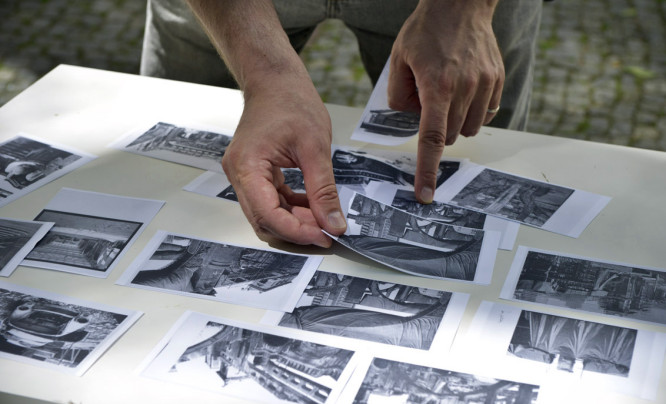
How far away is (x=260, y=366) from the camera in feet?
3.29

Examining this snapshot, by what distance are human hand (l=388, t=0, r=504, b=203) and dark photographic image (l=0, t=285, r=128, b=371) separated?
59 centimetres

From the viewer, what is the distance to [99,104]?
171cm

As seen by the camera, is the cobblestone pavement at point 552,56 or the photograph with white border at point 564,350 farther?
the cobblestone pavement at point 552,56

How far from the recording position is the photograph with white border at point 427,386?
3.12 feet

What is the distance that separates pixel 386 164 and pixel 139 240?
487 millimetres

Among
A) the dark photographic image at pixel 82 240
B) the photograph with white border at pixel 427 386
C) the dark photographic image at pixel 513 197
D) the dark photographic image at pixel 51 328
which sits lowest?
the dark photographic image at pixel 51 328

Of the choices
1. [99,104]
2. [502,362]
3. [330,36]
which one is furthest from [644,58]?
[502,362]

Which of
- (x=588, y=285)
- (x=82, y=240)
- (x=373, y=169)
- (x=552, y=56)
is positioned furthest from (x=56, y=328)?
(x=552, y=56)

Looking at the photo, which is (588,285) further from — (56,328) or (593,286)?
(56,328)

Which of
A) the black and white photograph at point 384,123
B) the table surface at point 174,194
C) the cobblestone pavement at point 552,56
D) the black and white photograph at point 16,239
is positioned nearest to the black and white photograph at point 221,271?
the table surface at point 174,194

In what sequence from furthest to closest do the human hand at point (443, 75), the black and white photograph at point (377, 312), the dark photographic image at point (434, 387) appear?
1. the human hand at point (443, 75)
2. the black and white photograph at point (377, 312)
3. the dark photographic image at point (434, 387)

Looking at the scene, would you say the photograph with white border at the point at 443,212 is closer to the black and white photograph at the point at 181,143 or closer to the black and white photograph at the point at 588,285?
the black and white photograph at the point at 588,285

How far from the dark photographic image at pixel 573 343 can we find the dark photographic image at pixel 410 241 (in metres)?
0.14

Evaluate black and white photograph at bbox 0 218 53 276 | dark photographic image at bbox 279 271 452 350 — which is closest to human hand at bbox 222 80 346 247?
dark photographic image at bbox 279 271 452 350
